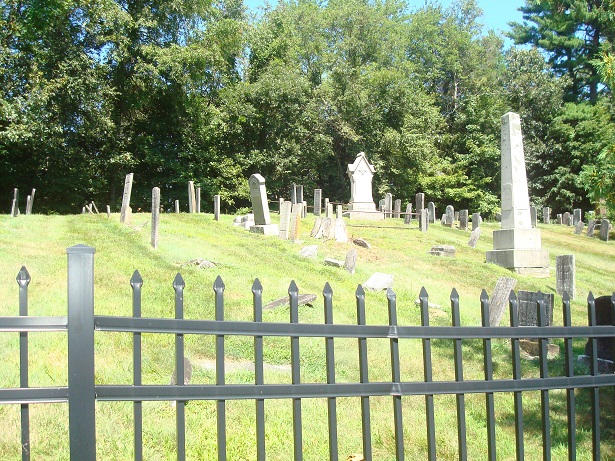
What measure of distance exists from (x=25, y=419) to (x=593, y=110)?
4517 centimetres

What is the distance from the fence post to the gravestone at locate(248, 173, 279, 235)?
17.0 m

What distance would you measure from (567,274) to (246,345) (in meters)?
8.94

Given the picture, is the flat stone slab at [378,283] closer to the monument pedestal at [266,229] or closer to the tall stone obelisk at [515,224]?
the tall stone obelisk at [515,224]

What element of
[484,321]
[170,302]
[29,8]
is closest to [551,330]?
[484,321]

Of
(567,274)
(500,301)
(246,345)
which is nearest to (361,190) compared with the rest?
(567,274)

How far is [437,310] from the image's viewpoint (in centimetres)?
1084

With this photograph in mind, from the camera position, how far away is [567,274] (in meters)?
13.4

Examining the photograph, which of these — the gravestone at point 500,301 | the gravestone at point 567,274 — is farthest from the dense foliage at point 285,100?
the gravestone at point 500,301

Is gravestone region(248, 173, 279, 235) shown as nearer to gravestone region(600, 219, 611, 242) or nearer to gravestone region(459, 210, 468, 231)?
gravestone region(459, 210, 468, 231)

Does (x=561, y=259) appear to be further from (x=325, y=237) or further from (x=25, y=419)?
(x=25, y=419)

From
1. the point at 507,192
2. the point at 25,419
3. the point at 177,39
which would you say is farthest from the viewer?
the point at 177,39

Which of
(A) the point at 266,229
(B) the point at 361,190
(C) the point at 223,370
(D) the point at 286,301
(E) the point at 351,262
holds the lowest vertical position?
(D) the point at 286,301

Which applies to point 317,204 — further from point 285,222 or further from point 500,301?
point 500,301

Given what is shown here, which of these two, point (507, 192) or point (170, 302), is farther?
point (507, 192)
